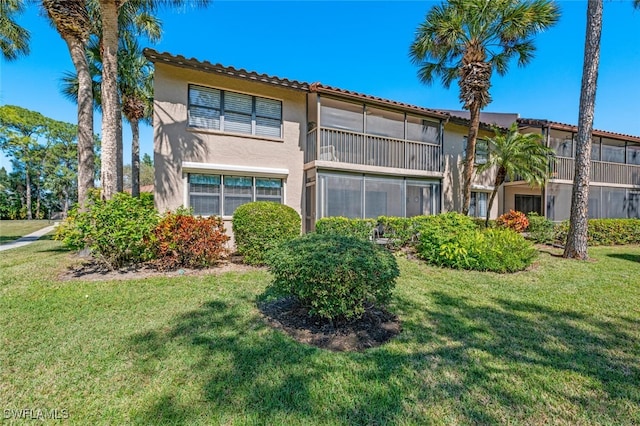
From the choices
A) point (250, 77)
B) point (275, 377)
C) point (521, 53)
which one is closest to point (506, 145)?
point (521, 53)

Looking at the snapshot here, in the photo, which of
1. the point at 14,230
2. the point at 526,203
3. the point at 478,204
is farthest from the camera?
the point at 14,230

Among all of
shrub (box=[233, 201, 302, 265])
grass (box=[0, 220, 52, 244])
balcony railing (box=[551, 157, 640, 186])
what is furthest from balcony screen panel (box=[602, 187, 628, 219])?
grass (box=[0, 220, 52, 244])

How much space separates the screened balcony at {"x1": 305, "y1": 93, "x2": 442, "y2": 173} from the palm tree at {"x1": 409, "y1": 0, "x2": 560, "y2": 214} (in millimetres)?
1903

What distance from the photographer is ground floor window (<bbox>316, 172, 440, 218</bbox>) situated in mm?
11835

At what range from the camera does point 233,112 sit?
1113 cm

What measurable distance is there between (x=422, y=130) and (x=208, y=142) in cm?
993

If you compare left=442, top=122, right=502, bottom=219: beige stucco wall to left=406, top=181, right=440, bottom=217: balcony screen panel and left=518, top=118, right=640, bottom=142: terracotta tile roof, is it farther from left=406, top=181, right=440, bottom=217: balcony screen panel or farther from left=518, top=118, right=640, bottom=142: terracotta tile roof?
left=518, top=118, right=640, bottom=142: terracotta tile roof

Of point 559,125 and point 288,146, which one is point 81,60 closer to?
point 288,146

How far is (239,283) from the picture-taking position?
22.0 ft

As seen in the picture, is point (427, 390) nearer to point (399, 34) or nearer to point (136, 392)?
point (136, 392)

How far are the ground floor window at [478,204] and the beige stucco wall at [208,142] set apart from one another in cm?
1062

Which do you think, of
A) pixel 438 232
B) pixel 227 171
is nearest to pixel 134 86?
pixel 227 171

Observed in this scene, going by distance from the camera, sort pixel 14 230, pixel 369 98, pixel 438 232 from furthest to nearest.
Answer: pixel 14 230
pixel 369 98
pixel 438 232

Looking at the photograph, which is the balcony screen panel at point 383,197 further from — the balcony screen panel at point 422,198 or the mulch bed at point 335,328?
the mulch bed at point 335,328
